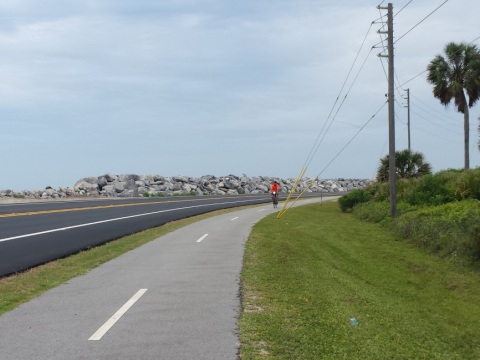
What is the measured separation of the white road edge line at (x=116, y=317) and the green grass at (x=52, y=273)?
1786mm

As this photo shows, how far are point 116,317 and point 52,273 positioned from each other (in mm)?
4878

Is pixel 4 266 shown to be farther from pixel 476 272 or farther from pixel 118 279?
pixel 476 272

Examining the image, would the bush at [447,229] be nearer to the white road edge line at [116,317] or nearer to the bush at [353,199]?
the white road edge line at [116,317]

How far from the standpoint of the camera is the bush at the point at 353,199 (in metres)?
39.4

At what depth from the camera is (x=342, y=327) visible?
791 centimetres

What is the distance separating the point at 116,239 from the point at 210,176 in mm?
65849

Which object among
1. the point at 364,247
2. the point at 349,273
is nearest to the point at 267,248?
the point at 349,273

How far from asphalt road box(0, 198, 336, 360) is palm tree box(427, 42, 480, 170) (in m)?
37.7

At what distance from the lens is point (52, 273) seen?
1243cm

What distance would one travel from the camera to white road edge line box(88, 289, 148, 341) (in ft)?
23.5

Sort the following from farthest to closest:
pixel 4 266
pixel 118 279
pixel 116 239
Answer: pixel 116 239 → pixel 4 266 → pixel 118 279

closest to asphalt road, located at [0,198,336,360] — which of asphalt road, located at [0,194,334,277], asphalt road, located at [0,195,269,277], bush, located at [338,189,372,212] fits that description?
asphalt road, located at [0,194,334,277]

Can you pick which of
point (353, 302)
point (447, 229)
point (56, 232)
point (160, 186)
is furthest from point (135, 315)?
point (160, 186)

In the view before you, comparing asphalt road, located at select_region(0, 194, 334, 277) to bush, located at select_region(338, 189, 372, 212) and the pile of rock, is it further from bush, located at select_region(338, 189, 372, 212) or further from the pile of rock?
the pile of rock
